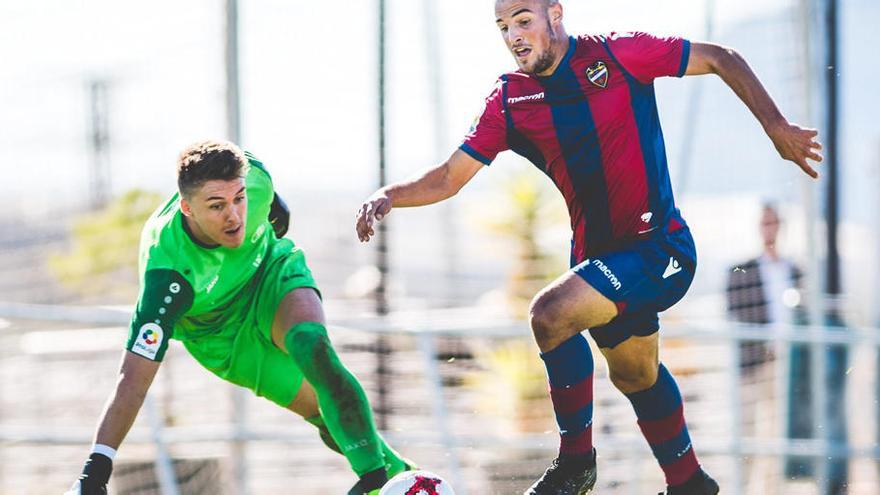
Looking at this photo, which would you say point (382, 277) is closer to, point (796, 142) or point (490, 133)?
point (490, 133)

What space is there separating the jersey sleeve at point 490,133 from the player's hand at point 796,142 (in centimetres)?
106

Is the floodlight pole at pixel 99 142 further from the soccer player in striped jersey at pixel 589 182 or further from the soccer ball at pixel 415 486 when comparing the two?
the soccer ball at pixel 415 486

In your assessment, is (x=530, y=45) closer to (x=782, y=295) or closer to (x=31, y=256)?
(x=782, y=295)

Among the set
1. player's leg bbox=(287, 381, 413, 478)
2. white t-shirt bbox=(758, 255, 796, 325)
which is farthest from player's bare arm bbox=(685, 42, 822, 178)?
white t-shirt bbox=(758, 255, 796, 325)

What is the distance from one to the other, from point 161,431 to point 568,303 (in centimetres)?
383

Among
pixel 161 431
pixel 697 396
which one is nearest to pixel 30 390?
pixel 161 431

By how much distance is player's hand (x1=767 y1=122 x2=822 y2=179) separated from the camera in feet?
16.0

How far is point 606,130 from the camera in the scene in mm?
5215

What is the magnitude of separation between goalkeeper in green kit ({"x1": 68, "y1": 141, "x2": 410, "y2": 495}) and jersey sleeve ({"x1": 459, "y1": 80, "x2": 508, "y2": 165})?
0.95 meters

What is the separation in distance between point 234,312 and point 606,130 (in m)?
1.87

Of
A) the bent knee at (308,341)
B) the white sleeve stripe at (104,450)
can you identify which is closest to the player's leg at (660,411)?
the bent knee at (308,341)

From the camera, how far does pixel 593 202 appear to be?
525 centimetres

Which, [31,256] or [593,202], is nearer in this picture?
[593,202]

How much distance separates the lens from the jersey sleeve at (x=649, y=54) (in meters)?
5.13
